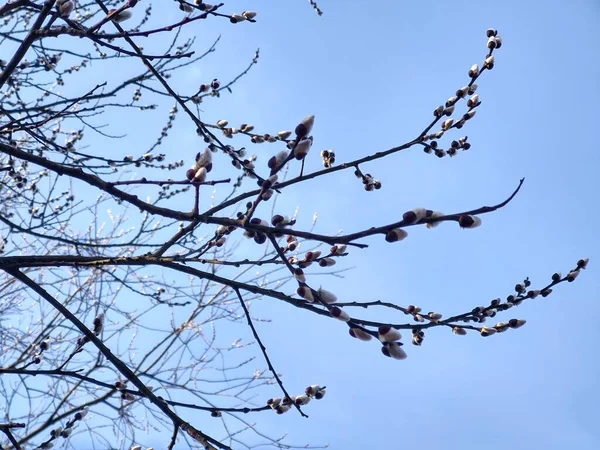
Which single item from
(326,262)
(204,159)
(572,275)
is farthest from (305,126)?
(572,275)

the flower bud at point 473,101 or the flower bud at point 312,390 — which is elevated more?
the flower bud at point 473,101

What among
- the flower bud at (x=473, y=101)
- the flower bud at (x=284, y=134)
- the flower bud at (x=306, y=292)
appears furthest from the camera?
the flower bud at (x=284, y=134)

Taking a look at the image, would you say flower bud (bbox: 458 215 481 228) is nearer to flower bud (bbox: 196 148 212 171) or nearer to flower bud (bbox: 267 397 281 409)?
flower bud (bbox: 196 148 212 171)

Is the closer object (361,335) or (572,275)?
(361,335)

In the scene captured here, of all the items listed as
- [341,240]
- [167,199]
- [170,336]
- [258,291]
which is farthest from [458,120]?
[170,336]

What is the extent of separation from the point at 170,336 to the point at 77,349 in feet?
11.2

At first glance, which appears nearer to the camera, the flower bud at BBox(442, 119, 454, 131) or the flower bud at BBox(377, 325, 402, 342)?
the flower bud at BBox(377, 325, 402, 342)

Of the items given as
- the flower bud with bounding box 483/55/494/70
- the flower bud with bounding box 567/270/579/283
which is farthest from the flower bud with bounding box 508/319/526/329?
the flower bud with bounding box 483/55/494/70

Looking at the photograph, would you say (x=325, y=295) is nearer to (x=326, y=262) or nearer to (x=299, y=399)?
(x=326, y=262)

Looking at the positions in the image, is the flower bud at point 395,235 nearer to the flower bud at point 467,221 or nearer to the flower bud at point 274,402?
the flower bud at point 467,221

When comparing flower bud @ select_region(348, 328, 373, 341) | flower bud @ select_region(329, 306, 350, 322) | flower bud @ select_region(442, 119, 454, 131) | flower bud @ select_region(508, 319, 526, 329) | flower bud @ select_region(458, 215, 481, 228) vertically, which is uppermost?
flower bud @ select_region(442, 119, 454, 131)

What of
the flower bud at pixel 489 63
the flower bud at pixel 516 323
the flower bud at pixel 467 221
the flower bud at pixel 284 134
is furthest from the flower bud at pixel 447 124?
the flower bud at pixel 467 221

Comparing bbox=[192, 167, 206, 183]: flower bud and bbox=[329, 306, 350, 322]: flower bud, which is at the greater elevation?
bbox=[192, 167, 206, 183]: flower bud

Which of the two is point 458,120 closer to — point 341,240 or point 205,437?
point 341,240
